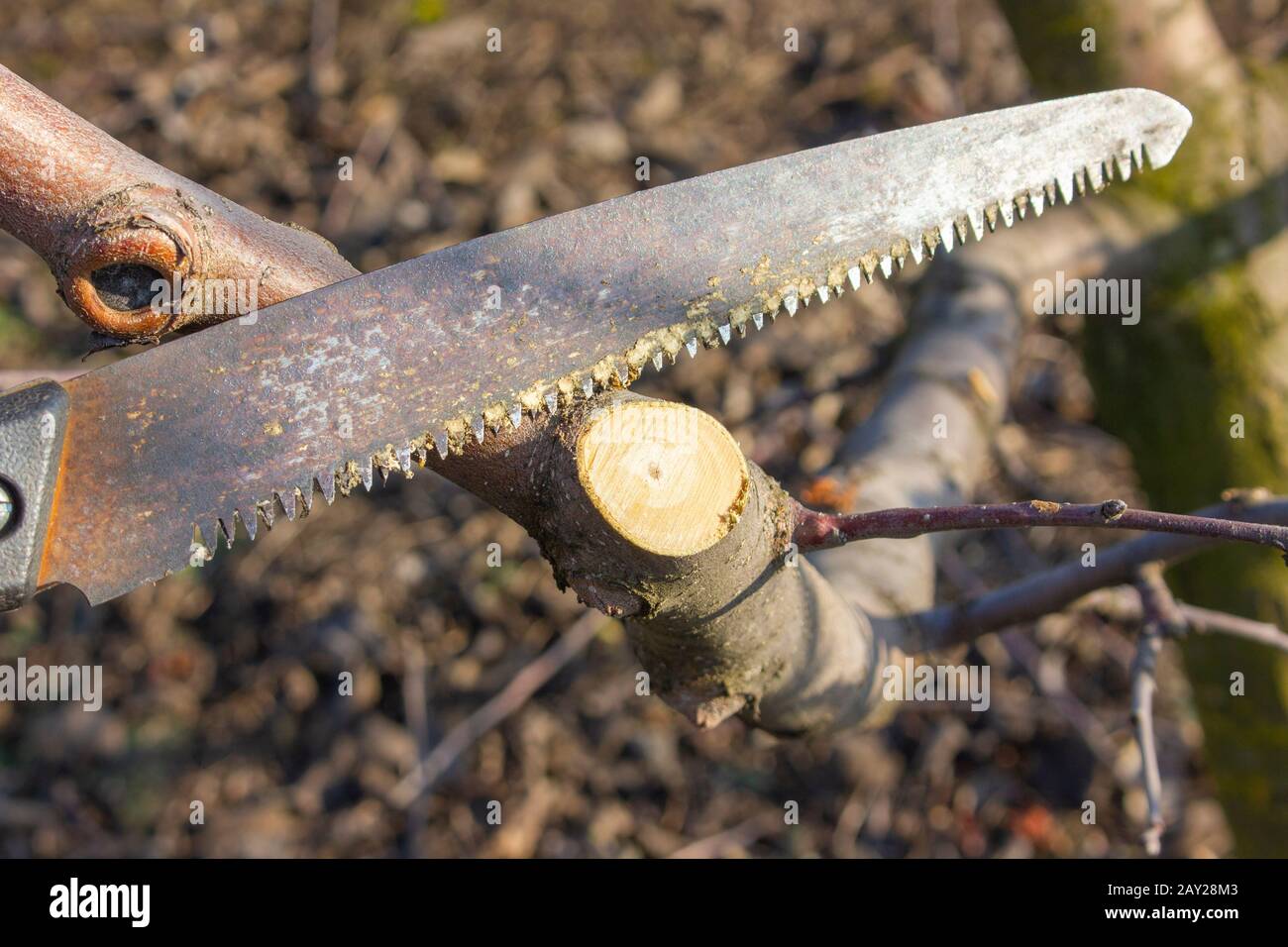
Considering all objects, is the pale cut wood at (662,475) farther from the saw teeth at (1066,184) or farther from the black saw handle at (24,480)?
the saw teeth at (1066,184)

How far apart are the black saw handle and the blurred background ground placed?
2053 mm

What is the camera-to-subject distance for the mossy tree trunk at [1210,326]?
2.83 m

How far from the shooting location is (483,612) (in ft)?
12.7

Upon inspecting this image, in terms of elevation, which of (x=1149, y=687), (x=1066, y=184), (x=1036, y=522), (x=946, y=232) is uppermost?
(x=1066, y=184)

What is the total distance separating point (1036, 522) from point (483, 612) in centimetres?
263

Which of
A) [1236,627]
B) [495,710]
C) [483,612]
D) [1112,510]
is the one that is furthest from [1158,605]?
[483,612]

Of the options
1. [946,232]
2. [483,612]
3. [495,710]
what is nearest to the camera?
[946,232]

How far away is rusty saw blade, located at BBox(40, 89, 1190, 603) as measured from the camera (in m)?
1.71

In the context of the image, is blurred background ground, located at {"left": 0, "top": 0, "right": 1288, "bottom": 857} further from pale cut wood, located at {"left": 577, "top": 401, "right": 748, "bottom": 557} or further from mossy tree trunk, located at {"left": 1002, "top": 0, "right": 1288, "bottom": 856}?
pale cut wood, located at {"left": 577, "top": 401, "right": 748, "bottom": 557}

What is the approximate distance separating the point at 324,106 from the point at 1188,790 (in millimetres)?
4577

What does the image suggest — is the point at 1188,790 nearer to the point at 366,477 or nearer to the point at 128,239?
the point at 366,477

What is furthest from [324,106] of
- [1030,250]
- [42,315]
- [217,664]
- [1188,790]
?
[1188,790]

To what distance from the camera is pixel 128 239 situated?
1.66m

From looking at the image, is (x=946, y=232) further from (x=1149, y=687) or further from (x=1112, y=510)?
(x=1149, y=687)
